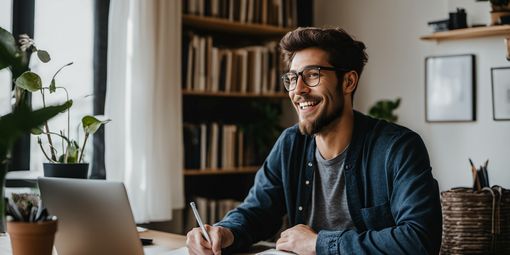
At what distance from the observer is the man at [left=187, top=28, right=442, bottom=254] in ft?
5.80

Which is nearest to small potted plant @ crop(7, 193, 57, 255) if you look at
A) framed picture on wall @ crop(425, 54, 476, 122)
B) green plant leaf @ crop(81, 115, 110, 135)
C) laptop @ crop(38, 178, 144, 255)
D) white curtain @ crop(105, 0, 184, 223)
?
laptop @ crop(38, 178, 144, 255)

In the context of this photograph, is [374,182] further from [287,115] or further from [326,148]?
[287,115]

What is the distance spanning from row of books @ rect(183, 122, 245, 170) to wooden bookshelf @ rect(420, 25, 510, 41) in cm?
123

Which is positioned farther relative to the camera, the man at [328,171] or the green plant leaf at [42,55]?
the green plant leaf at [42,55]

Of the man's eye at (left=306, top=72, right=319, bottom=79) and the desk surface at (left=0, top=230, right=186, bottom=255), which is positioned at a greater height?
the man's eye at (left=306, top=72, right=319, bottom=79)

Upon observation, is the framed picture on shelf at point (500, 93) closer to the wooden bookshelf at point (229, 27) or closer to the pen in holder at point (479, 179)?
the pen in holder at point (479, 179)

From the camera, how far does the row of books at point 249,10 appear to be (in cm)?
356

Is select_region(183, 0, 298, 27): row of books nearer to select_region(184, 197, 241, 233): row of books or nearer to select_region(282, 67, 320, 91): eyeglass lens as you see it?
select_region(184, 197, 241, 233): row of books

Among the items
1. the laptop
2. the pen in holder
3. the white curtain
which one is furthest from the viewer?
the white curtain

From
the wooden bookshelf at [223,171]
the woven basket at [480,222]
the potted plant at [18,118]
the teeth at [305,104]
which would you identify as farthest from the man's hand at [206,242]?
the wooden bookshelf at [223,171]

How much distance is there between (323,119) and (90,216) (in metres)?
0.84

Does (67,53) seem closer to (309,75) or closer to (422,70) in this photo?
(309,75)

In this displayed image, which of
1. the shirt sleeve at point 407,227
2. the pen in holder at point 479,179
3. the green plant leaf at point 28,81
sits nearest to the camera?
the shirt sleeve at point 407,227

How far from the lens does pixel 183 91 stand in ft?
11.4
